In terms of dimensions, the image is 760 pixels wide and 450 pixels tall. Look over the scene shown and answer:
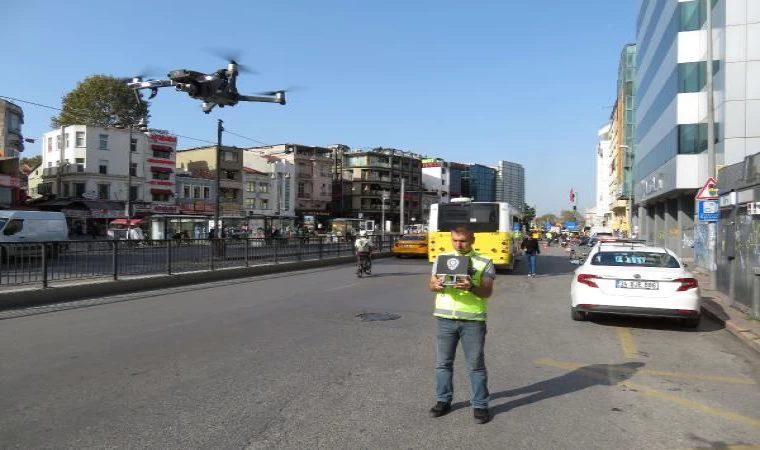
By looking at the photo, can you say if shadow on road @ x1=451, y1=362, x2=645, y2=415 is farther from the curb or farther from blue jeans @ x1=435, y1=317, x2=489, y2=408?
the curb

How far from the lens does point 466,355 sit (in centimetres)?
475

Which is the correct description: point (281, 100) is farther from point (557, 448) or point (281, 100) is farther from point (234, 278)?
point (557, 448)

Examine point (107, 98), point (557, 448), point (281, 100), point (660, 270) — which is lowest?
point (557, 448)

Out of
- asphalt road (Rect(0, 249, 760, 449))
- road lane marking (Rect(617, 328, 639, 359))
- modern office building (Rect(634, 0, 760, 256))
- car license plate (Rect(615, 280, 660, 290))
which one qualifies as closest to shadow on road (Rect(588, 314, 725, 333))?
asphalt road (Rect(0, 249, 760, 449))

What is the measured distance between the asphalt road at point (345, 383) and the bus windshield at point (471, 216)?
1037cm

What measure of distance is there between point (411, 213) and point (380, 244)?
84413 millimetres

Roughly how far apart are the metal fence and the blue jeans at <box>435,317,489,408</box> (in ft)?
35.4

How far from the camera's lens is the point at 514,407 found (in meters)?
5.18

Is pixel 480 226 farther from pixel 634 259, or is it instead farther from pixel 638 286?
pixel 638 286

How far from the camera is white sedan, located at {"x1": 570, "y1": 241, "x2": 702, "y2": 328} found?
921 centimetres

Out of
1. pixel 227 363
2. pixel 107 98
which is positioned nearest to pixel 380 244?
pixel 227 363

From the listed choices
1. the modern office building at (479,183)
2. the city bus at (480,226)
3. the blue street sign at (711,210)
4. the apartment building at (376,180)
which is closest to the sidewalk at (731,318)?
the blue street sign at (711,210)

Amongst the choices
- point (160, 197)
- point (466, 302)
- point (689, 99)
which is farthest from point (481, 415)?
point (160, 197)

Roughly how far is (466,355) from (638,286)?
5796mm
